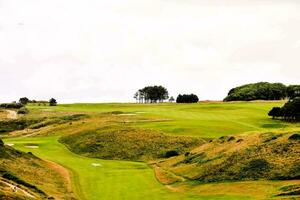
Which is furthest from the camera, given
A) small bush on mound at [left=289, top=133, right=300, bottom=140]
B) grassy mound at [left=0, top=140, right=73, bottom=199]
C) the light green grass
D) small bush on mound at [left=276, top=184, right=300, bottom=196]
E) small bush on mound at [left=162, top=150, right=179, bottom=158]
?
small bush on mound at [left=162, top=150, right=179, bottom=158]

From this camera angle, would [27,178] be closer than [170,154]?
Yes

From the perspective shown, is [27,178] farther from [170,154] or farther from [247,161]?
[170,154]

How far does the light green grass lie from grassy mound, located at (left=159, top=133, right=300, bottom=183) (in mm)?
5178

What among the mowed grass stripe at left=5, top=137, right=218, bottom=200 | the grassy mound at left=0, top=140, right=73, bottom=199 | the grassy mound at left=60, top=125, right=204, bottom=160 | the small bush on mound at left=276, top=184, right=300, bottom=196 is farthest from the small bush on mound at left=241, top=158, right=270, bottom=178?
the grassy mound at left=60, top=125, right=204, bottom=160

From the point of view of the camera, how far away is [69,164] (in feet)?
248

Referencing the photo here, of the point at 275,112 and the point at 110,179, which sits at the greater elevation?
the point at 275,112

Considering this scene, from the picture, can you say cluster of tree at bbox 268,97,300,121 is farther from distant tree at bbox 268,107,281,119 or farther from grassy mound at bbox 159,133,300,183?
grassy mound at bbox 159,133,300,183

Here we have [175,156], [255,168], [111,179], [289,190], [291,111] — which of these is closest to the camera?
[289,190]

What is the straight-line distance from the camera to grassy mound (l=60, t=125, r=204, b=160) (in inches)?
3324

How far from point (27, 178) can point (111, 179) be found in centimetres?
1071

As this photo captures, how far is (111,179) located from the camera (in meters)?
64.5

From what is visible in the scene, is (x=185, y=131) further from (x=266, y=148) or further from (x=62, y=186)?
(x=62, y=186)

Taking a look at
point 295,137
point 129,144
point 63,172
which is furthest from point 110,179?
point 129,144

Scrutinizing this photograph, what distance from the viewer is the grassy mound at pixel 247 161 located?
191 feet
